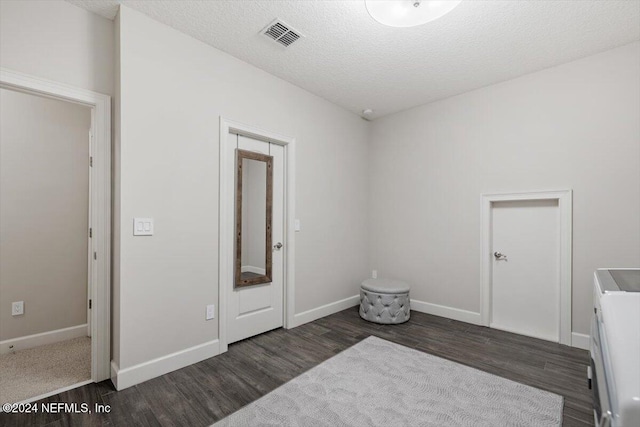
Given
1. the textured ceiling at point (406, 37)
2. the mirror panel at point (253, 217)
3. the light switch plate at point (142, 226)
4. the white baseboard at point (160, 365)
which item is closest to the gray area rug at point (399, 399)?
the white baseboard at point (160, 365)

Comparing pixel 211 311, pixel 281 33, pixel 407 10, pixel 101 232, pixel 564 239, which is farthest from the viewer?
pixel 564 239

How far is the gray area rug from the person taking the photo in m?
1.86

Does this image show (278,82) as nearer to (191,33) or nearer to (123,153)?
(191,33)

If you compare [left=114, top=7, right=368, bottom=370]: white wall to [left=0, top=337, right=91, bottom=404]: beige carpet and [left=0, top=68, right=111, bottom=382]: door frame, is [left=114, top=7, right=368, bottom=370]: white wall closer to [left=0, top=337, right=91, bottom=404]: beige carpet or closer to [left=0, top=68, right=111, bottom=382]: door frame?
[left=0, top=68, right=111, bottom=382]: door frame

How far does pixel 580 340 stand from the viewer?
115 inches

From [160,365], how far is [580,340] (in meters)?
3.92

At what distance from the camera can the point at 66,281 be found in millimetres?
3154

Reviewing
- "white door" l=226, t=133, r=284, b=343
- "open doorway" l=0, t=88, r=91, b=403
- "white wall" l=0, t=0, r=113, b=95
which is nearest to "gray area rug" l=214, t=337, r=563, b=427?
"white door" l=226, t=133, r=284, b=343

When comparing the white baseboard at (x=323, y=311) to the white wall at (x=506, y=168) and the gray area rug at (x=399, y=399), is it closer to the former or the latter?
the white wall at (x=506, y=168)

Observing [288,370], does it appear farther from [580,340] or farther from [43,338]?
[580,340]

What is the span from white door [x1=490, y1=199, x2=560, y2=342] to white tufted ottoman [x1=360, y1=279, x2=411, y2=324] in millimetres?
1065

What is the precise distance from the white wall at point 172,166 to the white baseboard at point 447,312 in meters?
1.75

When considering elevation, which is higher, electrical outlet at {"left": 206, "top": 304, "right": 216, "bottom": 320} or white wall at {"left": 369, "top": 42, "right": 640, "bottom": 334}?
white wall at {"left": 369, "top": 42, "right": 640, "bottom": 334}

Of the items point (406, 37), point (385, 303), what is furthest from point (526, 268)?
point (406, 37)
